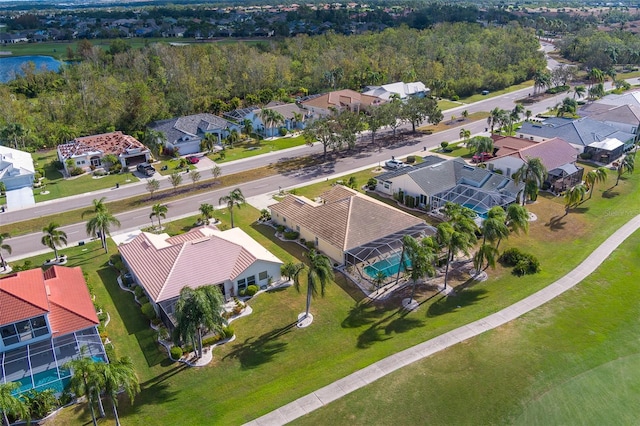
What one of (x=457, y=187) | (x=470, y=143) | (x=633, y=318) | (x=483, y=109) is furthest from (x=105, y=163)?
(x=483, y=109)

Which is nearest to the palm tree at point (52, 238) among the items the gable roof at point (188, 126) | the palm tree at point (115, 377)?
the palm tree at point (115, 377)

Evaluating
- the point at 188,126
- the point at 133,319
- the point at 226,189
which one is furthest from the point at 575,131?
the point at 133,319

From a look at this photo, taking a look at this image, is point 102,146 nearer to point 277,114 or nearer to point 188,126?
point 188,126

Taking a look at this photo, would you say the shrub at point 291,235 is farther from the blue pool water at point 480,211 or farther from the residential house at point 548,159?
the residential house at point 548,159

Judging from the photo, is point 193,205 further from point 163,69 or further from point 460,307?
point 163,69

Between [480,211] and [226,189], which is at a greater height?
[480,211]

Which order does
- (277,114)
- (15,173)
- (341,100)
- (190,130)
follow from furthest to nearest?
1. (341,100)
2. (277,114)
3. (190,130)
4. (15,173)

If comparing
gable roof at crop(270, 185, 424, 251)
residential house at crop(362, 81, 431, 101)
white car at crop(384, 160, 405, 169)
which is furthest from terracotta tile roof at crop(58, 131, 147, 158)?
residential house at crop(362, 81, 431, 101)
